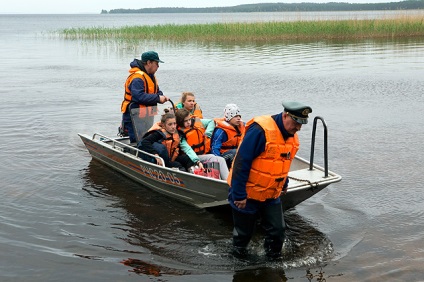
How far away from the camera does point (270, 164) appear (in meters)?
5.33

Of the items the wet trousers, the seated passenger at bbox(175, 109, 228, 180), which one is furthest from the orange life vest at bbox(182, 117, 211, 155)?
the wet trousers

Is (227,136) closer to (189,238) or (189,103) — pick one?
(189,103)

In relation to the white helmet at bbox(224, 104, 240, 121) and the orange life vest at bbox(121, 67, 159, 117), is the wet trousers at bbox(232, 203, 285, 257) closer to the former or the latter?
the white helmet at bbox(224, 104, 240, 121)

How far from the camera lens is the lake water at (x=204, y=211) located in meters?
6.22

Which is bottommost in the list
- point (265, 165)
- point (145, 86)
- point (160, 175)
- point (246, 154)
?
point (160, 175)

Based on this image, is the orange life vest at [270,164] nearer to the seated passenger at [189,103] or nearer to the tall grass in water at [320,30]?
the seated passenger at [189,103]

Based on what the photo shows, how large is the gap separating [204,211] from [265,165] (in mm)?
2721

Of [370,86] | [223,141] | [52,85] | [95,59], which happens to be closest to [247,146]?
[223,141]

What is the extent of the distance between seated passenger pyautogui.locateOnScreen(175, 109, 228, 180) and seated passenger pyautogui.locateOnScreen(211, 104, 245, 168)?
7.6 inches

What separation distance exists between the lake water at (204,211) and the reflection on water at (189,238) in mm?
18

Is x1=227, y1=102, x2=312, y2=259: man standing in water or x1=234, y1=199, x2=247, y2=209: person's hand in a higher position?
x1=227, y1=102, x2=312, y2=259: man standing in water

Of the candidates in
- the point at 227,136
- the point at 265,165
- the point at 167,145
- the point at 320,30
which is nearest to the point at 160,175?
the point at 167,145

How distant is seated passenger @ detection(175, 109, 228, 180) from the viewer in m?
7.93

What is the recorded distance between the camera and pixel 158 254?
659 cm
